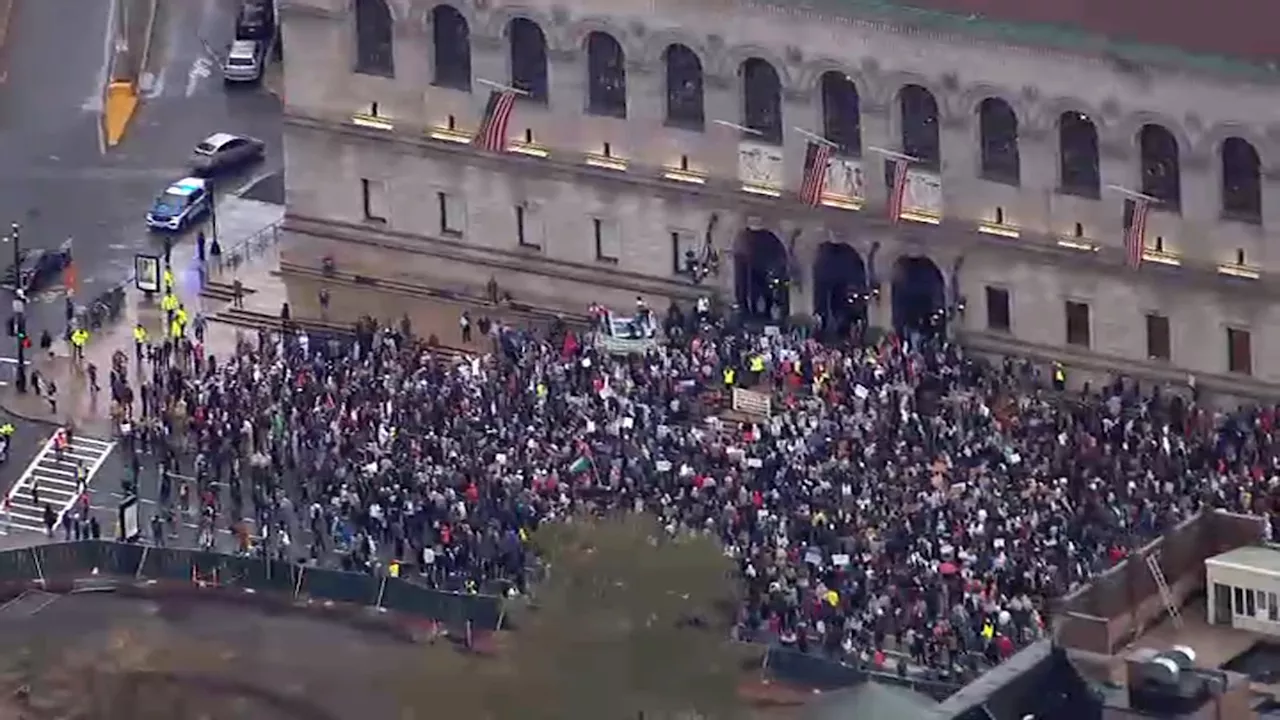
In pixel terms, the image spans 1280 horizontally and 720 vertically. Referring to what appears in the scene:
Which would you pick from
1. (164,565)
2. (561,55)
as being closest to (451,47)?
(561,55)

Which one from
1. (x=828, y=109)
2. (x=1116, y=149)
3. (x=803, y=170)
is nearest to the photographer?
(x=1116, y=149)

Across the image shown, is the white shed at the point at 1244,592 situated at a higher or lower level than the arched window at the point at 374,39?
lower

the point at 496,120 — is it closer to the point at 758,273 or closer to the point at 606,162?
the point at 606,162

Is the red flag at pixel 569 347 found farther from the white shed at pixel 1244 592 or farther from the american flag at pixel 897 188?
the white shed at pixel 1244 592

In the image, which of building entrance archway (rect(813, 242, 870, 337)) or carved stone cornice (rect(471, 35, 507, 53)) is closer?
building entrance archway (rect(813, 242, 870, 337))

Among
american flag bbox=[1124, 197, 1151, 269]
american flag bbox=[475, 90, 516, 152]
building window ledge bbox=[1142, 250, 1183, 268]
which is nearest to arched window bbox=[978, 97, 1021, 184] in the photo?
american flag bbox=[1124, 197, 1151, 269]

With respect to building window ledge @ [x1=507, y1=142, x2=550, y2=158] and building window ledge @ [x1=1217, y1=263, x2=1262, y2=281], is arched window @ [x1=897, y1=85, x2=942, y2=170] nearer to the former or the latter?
building window ledge @ [x1=1217, y1=263, x2=1262, y2=281]

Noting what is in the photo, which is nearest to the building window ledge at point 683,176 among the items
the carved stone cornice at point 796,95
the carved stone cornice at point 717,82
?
the carved stone cornice at point 717,82
